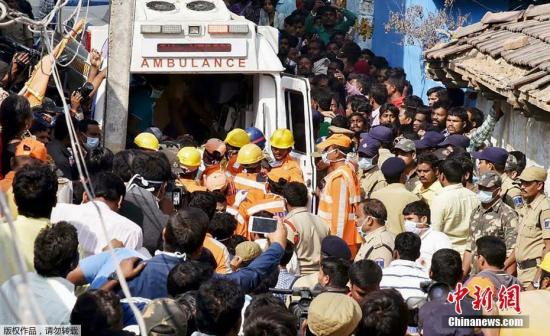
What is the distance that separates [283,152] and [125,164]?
2514 millimetres

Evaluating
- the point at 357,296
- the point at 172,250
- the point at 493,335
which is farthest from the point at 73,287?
the point at 493,335

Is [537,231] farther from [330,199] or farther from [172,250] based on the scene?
[172,250]

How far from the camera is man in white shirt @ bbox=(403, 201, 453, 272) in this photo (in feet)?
30.1

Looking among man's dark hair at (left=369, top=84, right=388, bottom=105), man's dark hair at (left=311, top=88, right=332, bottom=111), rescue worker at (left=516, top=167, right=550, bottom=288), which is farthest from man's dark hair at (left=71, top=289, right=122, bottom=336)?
man's dark hair at (left=369, top=84, right=388, bottom=105)

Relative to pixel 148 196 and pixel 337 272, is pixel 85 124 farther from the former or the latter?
pixel 337 272

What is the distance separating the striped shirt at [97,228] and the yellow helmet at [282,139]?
3.79 metres

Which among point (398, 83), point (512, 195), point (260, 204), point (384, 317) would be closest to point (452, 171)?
point (512, 195)

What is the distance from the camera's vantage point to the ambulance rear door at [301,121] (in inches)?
464

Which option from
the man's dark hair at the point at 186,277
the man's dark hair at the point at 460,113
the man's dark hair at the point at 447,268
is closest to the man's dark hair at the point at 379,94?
the man's dark hair at the point at 460,113

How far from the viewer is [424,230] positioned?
9.41 metres

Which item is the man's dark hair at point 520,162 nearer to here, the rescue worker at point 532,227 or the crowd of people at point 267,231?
the crowd of people at point 267,231

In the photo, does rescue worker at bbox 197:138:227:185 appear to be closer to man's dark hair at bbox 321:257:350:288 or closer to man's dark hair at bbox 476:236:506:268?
man's dark hair at bbox 476:236:506:268

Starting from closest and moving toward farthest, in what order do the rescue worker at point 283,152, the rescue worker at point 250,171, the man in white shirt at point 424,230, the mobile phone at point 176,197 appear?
the man in white shirt at point 424,230 → the mobile phone at point 176,197 → the rescue worker at point 250,171 → the rescue worker at point 283,152

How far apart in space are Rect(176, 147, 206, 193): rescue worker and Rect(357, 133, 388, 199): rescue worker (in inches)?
72.3
